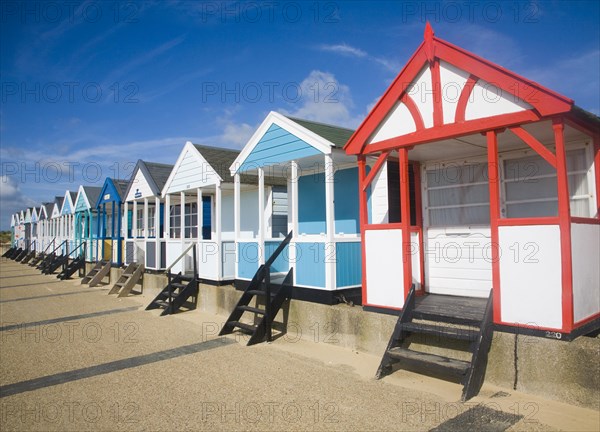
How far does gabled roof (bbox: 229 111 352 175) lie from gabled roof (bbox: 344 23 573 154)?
1.03 m

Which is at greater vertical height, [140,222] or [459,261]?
[140,222]

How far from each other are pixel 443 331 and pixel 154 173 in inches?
482

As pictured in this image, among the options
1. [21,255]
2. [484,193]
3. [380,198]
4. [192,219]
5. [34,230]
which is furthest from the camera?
[34,230]

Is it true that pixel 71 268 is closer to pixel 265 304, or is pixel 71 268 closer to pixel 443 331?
pixel 265 304

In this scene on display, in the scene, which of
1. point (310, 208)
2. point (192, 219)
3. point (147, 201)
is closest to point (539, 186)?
point (310, 208)

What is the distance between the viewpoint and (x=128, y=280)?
566 inches

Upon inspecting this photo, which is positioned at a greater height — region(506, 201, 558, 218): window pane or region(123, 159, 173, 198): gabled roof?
region(123, 159, 173, 198): gabled roof

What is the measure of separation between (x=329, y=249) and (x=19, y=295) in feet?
41.0

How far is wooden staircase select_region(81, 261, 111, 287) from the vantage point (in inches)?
672

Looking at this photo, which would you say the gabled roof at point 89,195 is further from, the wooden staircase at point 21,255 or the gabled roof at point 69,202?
the wooden staircase at point 21,255

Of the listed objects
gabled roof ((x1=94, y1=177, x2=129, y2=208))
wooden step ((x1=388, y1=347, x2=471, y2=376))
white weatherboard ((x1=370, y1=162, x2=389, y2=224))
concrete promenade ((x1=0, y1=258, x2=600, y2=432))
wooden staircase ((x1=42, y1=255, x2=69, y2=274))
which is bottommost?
concrete promenade ((x1=0, y1=258, x2=600, y2=432))

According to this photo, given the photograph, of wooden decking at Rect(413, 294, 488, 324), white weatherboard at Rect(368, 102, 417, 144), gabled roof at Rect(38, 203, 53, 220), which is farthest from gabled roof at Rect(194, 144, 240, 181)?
gabled roof at Rect(38, 203, 53, 220)

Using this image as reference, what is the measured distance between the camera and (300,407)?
4.83 meters

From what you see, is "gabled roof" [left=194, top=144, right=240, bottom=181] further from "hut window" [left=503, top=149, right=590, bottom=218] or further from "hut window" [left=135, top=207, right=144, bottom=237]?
"hut window" [left=135, top=207, right=144, bottom=237]
